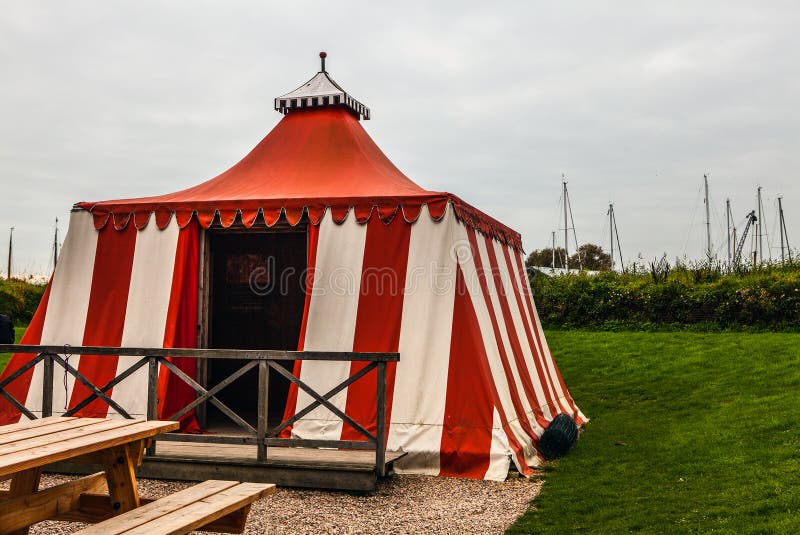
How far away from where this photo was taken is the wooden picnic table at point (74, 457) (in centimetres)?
289

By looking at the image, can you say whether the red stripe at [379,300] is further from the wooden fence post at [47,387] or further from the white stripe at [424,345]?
the wooden fence post at [47,387]

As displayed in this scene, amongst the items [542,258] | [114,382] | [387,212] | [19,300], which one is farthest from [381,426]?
[542,258]

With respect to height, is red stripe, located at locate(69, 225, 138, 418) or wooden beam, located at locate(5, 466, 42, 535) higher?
red stripe, located at locate(69, 225, 138, 418)

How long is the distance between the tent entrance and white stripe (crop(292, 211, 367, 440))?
1784 mm

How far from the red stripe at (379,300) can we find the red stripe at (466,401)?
0.48 metres

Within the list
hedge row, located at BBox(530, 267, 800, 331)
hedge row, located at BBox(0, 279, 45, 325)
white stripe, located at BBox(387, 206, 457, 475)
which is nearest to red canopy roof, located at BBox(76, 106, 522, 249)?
white stripe, located at BBox(387, 206, 457, 475)

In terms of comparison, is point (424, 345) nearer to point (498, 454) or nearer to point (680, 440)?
point (498, 454)

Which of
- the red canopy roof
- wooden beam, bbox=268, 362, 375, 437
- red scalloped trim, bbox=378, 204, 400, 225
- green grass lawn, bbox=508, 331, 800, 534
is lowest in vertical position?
green grass lawn, bbox=508, 331, 800, 534

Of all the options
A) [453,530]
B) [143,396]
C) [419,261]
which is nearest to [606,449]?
[419,261]

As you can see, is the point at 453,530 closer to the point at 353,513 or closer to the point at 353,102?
the point at 353,513

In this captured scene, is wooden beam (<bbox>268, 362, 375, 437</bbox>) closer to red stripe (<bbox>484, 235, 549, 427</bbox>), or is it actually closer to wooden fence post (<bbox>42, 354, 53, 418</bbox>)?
wooden fence post (<bbox>42, 354, 53, 418</bbox>)

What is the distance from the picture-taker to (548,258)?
116 feet

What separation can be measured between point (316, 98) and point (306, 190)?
1901mm

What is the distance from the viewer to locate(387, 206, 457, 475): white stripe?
5.64 meters
